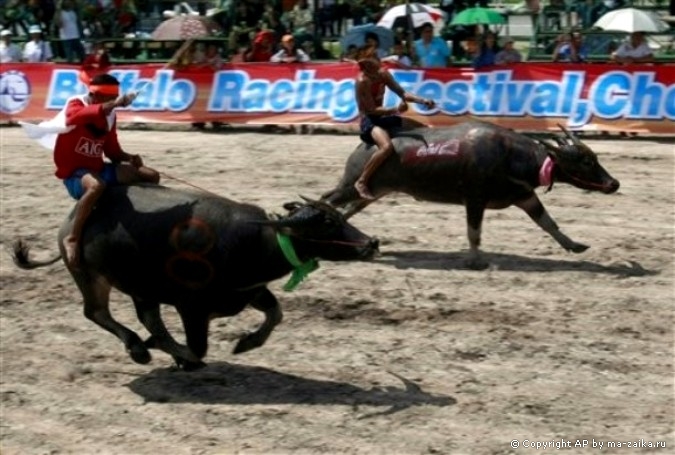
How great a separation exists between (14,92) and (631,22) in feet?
32.8

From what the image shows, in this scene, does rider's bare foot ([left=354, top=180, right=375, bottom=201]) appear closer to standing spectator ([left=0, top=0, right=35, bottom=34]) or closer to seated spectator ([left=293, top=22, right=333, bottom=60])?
seated spectator ([left=293, top=22, right=333, bottom=60])

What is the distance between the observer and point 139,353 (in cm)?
948

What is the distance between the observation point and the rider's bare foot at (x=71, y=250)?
30.8 ft

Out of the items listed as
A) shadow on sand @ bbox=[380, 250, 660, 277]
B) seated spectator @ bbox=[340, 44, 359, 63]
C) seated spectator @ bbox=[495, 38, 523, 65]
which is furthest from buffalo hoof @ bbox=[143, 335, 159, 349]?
seated spectator @ bbox=[495, 38, 523, 65]

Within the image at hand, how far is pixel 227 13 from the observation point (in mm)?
23578

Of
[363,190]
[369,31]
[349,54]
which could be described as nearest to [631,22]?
[369,31]

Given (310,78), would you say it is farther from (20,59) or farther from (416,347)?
(416,347)

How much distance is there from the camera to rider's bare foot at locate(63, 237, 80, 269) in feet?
30.8

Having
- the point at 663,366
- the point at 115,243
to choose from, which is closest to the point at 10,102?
the point at 115,243

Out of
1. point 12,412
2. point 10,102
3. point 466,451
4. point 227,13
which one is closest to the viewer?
point 466,451

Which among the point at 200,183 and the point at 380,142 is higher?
the point at 380,142

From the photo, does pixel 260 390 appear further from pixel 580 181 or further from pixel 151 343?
pixel 580 181

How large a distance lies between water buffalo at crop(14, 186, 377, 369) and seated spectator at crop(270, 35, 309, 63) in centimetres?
1135

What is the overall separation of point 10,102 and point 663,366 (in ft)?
47.7
